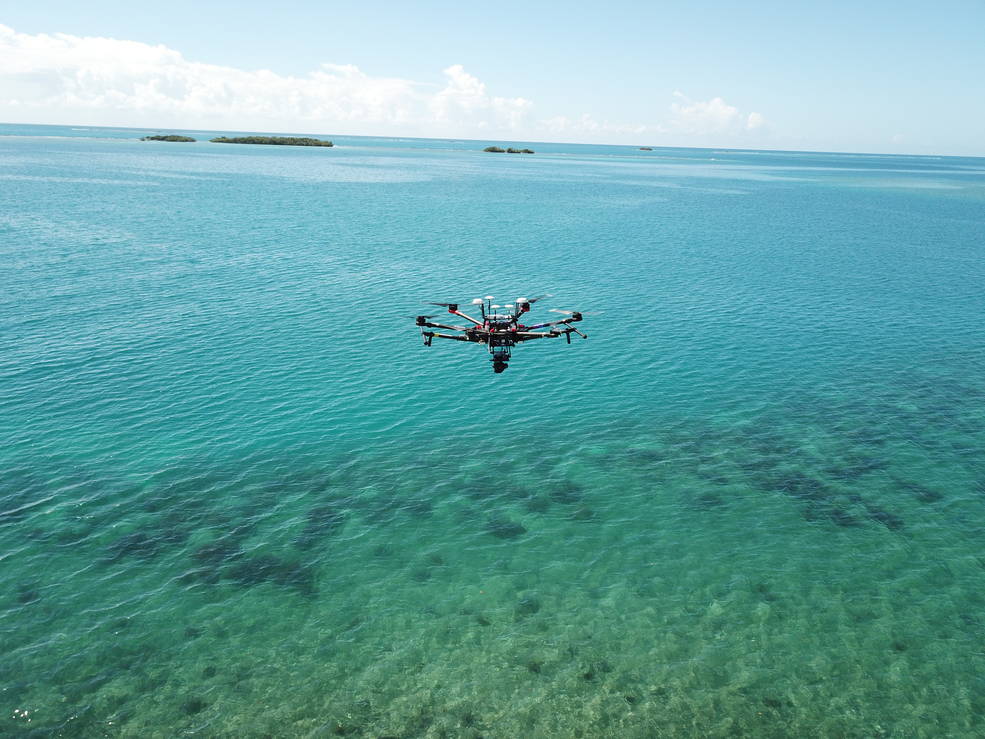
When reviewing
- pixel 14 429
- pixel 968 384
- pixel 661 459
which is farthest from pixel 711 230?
pixel 14 429

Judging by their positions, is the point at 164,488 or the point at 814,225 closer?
the point at 164,488

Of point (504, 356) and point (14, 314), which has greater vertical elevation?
point (504, 356)

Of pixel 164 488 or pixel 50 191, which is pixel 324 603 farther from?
pixel 50 191

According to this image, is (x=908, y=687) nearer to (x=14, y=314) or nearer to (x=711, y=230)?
(x=14, y=314)

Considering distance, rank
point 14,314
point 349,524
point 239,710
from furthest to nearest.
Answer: point 14,314 → point 349,524 → point 239,710

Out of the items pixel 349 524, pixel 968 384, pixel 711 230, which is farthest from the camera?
pixel 711 230

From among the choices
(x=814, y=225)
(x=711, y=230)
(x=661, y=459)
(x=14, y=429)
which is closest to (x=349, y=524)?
(x=661, y=459)
